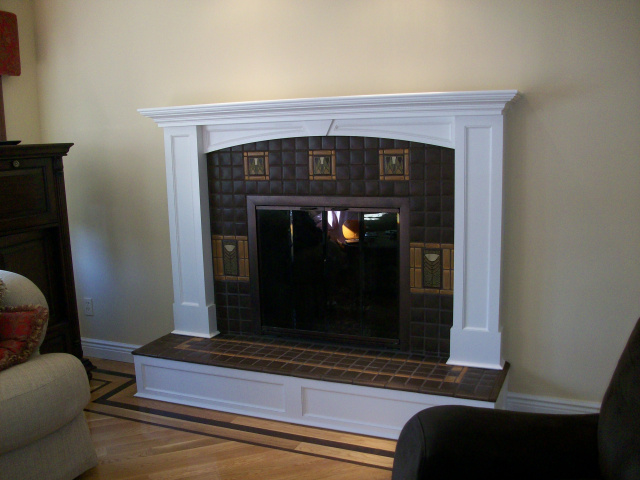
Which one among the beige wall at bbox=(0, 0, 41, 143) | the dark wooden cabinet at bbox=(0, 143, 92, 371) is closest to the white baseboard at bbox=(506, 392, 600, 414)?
the dark wooden cabinet at bbox=(0, 143, 92, 371)

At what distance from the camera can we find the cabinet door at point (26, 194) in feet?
9.88

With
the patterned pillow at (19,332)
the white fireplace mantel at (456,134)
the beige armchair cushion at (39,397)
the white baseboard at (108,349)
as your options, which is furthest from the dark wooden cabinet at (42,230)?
the beige armchair cushion at (39,397)

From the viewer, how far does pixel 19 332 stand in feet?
7.61

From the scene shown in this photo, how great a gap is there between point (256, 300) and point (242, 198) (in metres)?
0.55

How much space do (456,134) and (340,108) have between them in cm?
54

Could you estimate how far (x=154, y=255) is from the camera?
3.59 metres

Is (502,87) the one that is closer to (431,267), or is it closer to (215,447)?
(431,267)

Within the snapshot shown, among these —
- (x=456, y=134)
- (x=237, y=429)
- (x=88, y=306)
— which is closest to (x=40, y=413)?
(x=237, y=429)

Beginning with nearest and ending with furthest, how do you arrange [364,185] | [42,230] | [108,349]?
1. [364,185]
2. [42,230]
3. [108,349]

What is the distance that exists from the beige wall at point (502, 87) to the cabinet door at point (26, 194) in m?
0.44

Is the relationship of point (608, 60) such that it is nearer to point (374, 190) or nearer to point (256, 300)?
point (374, 190)

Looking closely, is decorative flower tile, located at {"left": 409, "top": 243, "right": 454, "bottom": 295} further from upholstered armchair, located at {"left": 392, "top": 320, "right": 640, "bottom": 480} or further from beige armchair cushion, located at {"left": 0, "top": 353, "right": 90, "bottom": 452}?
beige armchair cushion, located at {"left": 0, "top": 353, "right": 90, "bottom": 452}

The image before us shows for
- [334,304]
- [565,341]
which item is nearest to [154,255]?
[334,304]

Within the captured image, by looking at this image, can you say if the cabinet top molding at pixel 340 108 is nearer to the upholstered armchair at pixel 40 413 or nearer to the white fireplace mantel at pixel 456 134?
the white fireplace mantel at pixel 456 134
